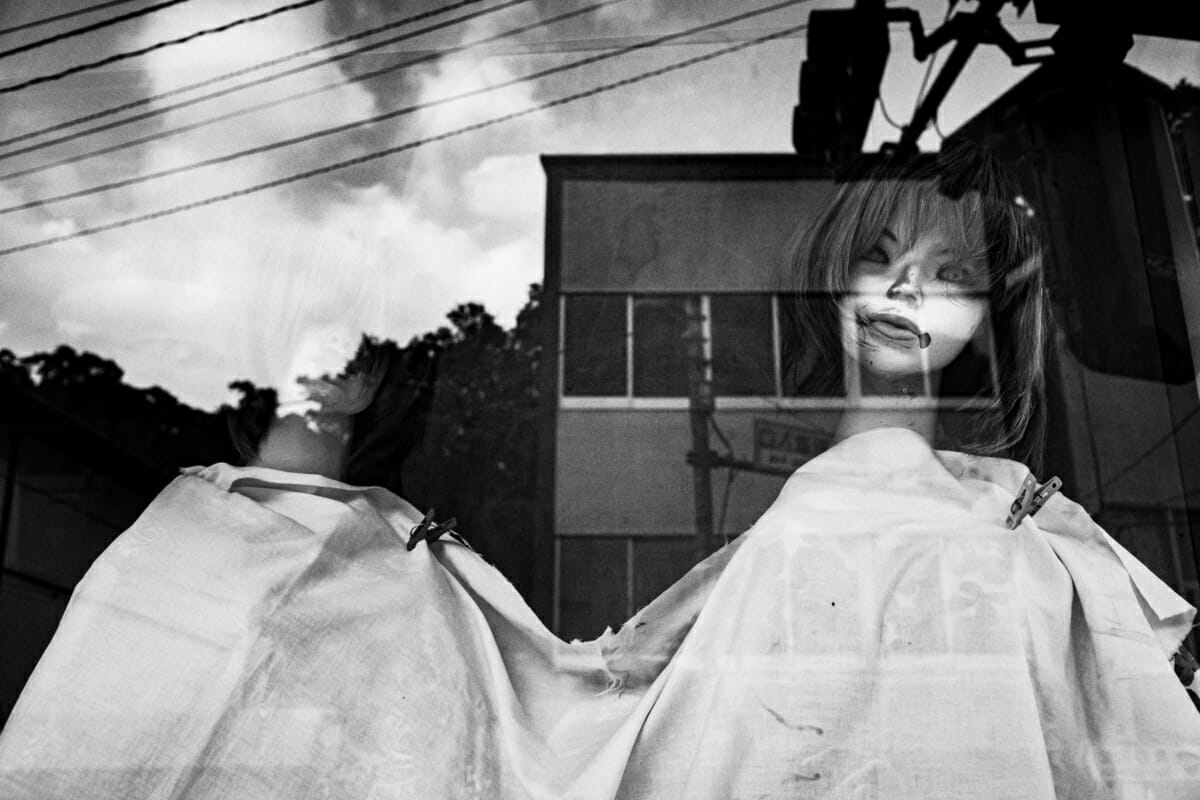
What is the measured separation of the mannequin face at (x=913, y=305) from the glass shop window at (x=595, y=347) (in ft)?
1.47

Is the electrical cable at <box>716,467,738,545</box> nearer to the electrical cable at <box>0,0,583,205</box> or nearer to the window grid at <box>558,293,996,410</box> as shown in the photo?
the window grid at <box>558,293,996,410</box>

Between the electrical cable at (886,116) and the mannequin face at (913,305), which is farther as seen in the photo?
the electrical cable at (886,116)

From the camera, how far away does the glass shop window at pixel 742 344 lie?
1.68 metres

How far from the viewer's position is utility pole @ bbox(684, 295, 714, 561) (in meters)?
1.68

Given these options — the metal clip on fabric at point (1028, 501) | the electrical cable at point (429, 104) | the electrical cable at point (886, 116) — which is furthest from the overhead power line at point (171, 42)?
the metal clip on fabric at point (1028, 501)

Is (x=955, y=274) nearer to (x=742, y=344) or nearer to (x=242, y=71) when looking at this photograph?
(x=742, y=344)

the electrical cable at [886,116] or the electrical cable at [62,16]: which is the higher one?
the electrical cable at [62,16]

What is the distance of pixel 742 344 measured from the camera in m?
1.73

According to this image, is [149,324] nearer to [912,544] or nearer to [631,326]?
[631,326]

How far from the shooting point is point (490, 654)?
1.20 m

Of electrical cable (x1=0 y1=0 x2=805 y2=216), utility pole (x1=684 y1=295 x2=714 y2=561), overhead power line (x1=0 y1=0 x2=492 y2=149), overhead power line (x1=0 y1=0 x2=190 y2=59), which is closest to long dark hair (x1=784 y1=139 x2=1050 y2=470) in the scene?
utility pole (x1=684 y1=295 x2=714 y2=561)

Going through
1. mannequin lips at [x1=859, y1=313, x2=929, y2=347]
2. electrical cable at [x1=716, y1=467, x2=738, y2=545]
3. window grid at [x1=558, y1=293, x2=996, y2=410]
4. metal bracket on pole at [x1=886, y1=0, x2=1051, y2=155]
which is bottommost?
electrical cable at [x1=716, y1=467, x2=738, y2=545]

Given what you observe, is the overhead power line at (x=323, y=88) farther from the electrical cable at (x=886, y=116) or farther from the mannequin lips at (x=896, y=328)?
the mannequin lips at (x=896, y=328)

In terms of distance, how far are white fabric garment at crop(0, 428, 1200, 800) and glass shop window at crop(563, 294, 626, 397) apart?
514 millimetres
